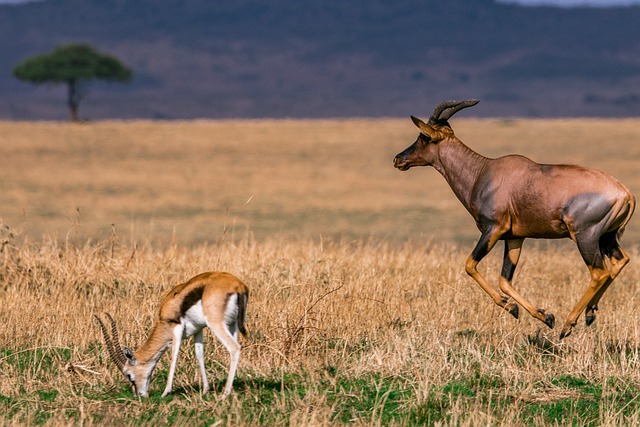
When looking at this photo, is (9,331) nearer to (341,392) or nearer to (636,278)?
(341,392)

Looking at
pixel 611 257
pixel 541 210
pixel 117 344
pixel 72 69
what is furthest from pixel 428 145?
pixel 72 69

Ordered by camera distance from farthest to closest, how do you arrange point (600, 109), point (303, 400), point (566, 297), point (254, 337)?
point (600, 109) < point (566, 297) < point (254, 337) < point (303, 400)

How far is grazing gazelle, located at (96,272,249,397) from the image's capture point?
7875mm

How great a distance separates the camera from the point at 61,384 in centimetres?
870

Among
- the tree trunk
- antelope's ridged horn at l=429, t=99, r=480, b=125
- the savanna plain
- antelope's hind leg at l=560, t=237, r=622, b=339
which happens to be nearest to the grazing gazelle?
the savanna plain

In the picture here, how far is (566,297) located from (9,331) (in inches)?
235

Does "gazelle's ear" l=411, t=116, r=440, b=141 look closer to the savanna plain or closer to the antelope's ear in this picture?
the antelope's ear

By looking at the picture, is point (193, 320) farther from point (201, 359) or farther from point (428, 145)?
point (428, 145)

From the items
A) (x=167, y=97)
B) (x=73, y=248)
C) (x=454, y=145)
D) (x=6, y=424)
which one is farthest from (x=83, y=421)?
(x=167, y=97)

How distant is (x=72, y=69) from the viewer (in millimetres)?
78062

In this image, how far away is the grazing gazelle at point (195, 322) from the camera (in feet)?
25.8

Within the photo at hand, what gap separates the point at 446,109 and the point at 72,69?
70161 mm

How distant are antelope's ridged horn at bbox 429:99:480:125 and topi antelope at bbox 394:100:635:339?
14 millimetres

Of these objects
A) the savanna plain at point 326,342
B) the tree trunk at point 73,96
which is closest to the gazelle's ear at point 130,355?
the savanna plain at point 326,342
